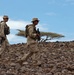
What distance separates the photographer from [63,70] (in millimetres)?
14984

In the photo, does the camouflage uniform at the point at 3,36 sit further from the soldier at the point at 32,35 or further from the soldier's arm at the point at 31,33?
the soldier's arm at the point at 31,33

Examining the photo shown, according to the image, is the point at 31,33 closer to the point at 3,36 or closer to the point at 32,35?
the point at 32,35

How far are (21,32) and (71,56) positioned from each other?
26.7 meters

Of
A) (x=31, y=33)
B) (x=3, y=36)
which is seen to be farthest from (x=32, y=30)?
(x=3, y=36)

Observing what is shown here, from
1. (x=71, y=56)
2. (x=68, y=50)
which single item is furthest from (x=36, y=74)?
(x=68, y=50)

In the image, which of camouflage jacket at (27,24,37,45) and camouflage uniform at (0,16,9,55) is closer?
camouflage jacket at (27,24,37,45)

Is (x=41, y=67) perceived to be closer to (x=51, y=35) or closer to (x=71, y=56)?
(x=71, y=56)

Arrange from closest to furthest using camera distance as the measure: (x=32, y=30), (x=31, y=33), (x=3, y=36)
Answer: (x=32, y=30) < (x=31, y=33) < (x=3, y=36)

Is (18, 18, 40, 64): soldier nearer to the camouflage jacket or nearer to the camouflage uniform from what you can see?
the camouflage jacket

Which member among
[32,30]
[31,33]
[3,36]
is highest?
[32,30]

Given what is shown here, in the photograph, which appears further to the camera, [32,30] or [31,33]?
[31,33]

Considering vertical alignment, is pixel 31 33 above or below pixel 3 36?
above

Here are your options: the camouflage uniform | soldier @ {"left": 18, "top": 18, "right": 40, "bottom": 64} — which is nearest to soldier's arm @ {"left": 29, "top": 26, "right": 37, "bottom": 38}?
soldier @ {"left": 18, "top": 18, "right": 40, "bottom": 64}

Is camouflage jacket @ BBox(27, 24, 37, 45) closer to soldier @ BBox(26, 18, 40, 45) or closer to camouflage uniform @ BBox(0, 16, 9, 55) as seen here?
soldier @ BBox(26, 18, 40, 45)
